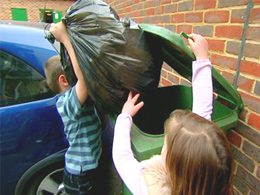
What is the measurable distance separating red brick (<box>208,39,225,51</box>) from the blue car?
118cm

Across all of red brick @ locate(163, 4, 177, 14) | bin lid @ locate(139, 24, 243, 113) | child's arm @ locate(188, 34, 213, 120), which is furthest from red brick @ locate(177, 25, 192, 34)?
child's arm @ locate(188, 34, 213, 120)

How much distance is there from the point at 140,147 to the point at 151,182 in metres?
0.18

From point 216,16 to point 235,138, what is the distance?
2.49ft

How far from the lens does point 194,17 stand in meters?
2.10

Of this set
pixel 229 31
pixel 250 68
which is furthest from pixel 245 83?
pixel 229 31

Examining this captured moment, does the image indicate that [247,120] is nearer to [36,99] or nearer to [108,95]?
[108,95]

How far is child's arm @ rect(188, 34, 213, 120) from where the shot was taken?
1.36 metres

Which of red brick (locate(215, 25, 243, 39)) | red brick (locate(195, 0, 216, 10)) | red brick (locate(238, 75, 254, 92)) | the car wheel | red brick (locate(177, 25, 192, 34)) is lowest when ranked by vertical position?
the car wheel

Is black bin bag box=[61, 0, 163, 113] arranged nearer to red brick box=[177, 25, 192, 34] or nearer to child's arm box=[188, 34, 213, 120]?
child's arm box=[188, 34, 213, 120]

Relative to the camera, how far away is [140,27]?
1.39 meters

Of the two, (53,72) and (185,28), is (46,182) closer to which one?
(53,72)

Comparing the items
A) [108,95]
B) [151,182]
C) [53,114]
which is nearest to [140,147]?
[151,182]

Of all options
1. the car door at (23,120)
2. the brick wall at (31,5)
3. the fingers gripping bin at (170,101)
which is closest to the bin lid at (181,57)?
the fingers gripping bin at (170,101)

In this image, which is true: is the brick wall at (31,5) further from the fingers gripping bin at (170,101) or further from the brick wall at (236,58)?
the fingers gripping bin at (170,101)
